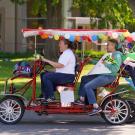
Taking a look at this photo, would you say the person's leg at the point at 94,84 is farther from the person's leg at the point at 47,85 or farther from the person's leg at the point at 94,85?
the person's leg at the point at 47,85

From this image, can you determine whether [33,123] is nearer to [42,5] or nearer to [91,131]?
[91,131]

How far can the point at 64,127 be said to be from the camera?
10398 millimetres

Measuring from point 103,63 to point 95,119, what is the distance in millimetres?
1364

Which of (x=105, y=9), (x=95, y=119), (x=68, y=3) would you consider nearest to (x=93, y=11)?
(x=105, y=9)

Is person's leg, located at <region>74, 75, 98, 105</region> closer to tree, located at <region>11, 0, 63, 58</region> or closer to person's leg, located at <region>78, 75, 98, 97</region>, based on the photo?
person's leg, located at <region>78, 75, 98, 97</region>

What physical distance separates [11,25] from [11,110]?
33446 millimetres

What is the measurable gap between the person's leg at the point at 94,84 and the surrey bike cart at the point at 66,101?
0.15 meters

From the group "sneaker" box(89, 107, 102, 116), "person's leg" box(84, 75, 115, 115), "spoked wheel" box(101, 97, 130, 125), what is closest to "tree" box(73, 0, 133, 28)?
"person's leg" box(84, 75, 115, 115)

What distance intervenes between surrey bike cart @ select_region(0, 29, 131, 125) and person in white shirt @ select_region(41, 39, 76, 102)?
0.36 feet

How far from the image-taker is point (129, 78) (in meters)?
11.1

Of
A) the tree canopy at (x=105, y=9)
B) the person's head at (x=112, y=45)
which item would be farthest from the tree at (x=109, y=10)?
the person's head at (x=112, y=45)

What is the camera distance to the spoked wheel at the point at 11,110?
34.8ft

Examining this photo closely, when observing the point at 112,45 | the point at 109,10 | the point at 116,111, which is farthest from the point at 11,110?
the point at 109,10

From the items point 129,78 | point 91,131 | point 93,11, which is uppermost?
point 93,11
